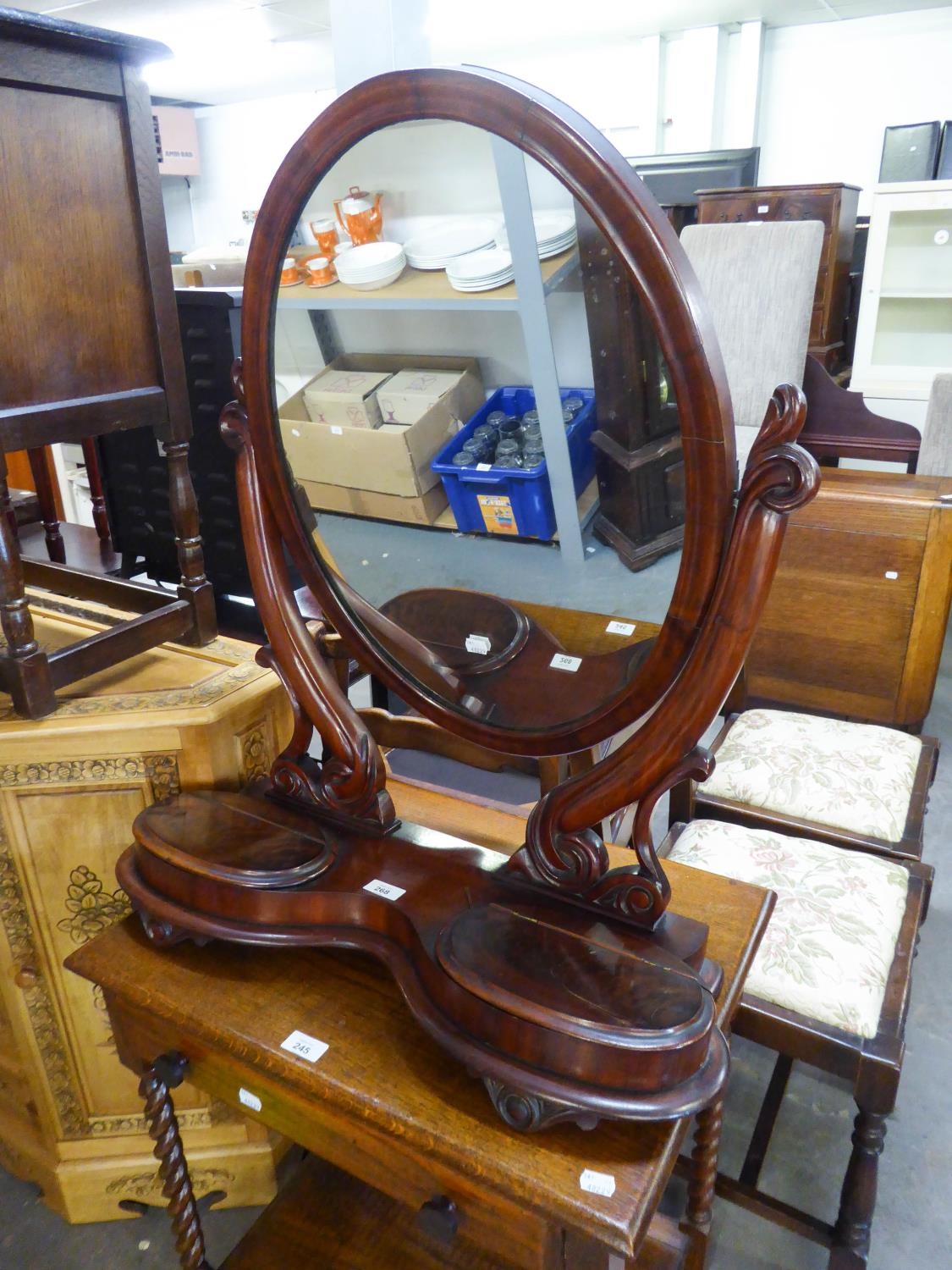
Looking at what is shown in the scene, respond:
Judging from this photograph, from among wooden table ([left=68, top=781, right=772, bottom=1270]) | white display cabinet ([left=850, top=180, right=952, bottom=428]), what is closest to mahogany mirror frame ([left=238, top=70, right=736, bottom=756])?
wooden table ([left=68, top=781, right=772, bottom=1270])

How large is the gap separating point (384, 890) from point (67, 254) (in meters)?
0.80

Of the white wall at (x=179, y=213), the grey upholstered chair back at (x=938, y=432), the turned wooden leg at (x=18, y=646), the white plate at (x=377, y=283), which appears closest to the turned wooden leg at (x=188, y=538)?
the turned wooden leg at (x=18, y=646)

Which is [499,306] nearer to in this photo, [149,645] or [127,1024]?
[149,645]

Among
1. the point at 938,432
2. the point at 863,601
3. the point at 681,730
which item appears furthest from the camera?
the point at 938,432

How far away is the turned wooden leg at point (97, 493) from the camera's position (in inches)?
86.3

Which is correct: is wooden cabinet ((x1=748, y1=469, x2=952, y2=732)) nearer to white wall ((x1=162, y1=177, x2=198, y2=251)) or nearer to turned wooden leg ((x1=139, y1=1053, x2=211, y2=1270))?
turned wooden leg ((x1=139, y1=1053, x2=211, y2=1270))

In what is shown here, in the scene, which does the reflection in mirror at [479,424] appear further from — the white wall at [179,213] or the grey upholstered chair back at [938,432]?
the white wall at [179,213]

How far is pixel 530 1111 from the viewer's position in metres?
0.69

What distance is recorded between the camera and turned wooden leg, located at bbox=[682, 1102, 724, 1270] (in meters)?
0.91

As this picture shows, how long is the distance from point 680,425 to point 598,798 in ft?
1.05

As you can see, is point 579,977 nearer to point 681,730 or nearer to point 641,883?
point 641,883

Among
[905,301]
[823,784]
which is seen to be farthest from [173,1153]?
[905,301]

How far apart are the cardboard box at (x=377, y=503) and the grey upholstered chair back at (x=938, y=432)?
2609 millimetres

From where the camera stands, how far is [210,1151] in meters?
1.42
